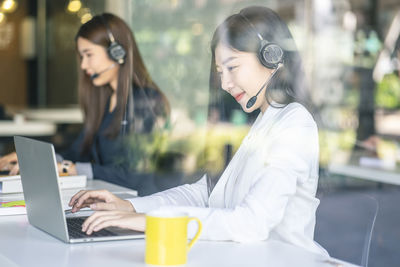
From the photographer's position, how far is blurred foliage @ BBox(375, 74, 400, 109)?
6262 millimetres

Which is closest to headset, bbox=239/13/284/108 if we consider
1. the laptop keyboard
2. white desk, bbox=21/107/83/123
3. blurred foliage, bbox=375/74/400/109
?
the laptop keyboard

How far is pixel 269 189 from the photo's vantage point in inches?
55.5

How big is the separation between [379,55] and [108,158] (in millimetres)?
4241

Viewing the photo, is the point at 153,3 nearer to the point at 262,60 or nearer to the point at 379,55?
the point at 379,55

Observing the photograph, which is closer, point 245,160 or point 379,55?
point 245,160

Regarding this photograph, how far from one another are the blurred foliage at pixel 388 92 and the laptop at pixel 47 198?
5217 millimetres

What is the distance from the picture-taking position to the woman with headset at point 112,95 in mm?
2795

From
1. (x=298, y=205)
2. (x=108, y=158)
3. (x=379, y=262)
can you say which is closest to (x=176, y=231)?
(x=298, y=205)

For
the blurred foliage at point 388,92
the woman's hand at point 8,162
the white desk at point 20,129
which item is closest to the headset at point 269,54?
the woman's hand at point 8,162

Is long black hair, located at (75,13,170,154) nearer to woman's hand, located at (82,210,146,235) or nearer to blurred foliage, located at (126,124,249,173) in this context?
blurred foliage, located at (126,124,249,173)

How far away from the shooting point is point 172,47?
5215mm

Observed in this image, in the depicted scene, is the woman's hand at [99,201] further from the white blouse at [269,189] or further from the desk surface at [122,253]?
the desk surface at [122,253]

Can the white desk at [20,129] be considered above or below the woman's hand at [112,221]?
below

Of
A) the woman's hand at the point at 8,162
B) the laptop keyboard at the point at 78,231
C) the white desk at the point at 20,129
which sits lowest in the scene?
the white desk at the point at 20,129
